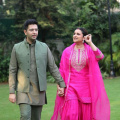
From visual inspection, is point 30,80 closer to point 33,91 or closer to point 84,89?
point 33,91

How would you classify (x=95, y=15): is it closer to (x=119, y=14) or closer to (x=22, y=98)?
(x=119, y=14)

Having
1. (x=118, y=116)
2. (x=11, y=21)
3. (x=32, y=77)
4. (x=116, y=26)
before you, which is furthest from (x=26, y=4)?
(x=32, y=77)

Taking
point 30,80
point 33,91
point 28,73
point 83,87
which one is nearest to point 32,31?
point 28,73

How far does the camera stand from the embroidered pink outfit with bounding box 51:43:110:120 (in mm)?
5902

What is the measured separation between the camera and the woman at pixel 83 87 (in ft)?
19.4

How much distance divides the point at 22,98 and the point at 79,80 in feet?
5.04

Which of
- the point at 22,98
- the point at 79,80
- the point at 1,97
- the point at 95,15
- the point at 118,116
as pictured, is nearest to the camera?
the point at 22,98

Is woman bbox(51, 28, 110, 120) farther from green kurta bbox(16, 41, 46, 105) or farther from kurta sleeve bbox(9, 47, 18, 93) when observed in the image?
kurta sleeve bbox(9, 47, 18, 93)

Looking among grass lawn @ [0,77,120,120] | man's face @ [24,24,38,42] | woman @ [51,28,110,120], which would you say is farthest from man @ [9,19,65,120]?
grass lawn @ [0,77,120,120]

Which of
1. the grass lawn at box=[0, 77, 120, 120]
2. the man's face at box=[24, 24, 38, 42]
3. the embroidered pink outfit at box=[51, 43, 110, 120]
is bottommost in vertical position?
the grass lawn at box=[0, 77, 120, 120]

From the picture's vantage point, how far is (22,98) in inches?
187

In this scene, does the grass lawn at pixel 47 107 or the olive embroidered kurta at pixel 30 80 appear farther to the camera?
the grass lawn at pixel 47 107

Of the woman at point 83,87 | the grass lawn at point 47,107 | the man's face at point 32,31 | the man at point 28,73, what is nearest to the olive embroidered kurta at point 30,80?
the man at point 28,73

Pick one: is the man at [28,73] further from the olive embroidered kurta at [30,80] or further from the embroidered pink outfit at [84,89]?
the embroidered pink outfit at [84,89]
